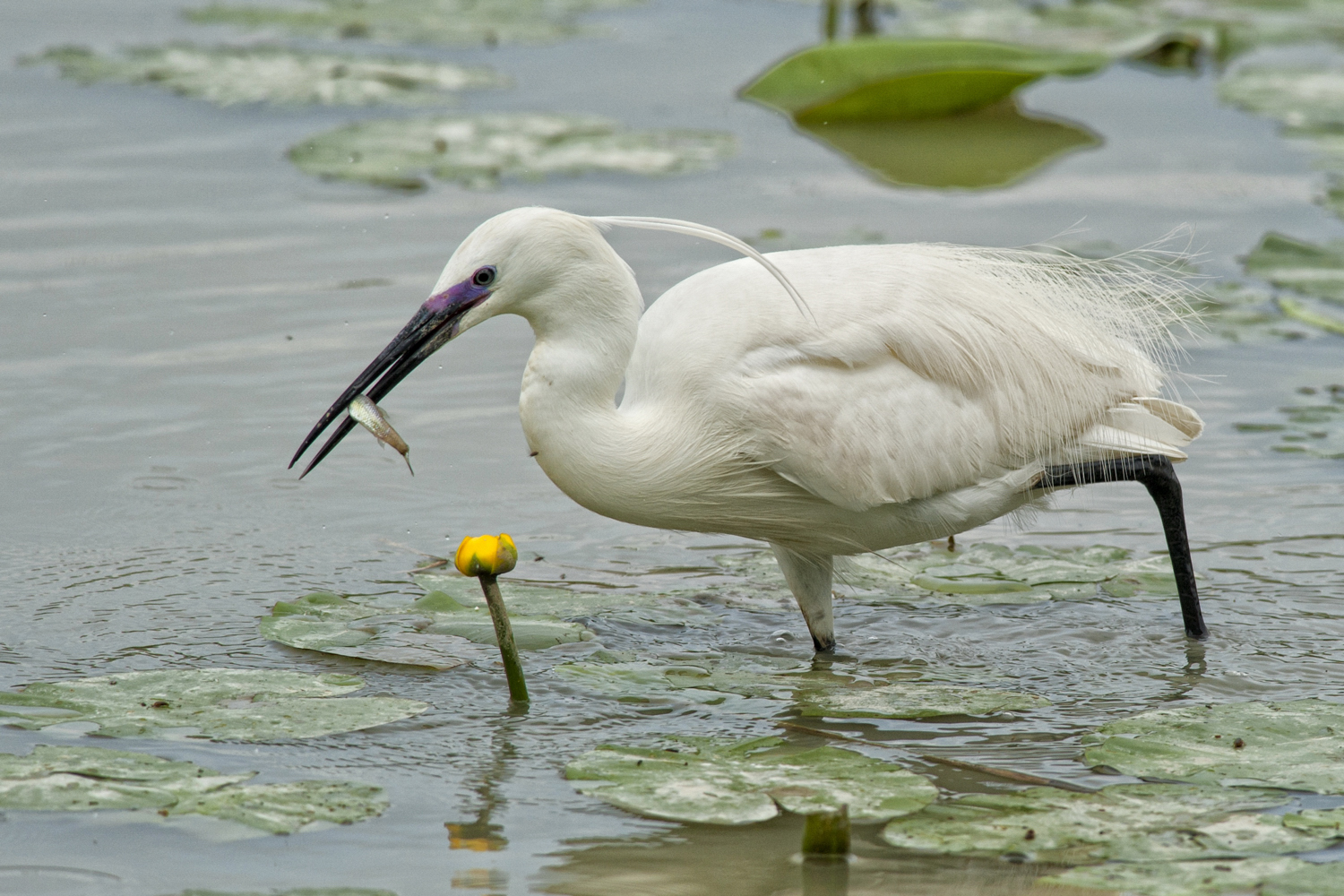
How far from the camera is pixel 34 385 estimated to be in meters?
6.50

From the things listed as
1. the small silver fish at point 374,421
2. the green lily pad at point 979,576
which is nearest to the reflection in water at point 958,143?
the green lily pad at point 979,576

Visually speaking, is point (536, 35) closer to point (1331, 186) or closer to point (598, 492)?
point (1331, 186)

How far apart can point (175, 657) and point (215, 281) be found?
345cm

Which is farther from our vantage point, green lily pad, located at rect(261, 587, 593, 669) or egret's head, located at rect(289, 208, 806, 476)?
green lily pad, located at rect(261, 587, 593, 669)

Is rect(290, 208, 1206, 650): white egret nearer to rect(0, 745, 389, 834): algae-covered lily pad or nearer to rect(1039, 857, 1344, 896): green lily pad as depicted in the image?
rect(0, 745, 389, 834): algae-covered lily pad

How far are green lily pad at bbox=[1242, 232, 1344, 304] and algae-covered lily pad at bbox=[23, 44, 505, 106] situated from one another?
15.9 ft

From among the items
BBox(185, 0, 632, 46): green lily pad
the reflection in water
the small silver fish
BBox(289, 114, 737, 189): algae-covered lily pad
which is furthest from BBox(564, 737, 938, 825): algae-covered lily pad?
BBox(185, 0, 632, 46): green lily pad

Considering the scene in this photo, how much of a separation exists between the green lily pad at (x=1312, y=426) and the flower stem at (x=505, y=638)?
3.45 meters

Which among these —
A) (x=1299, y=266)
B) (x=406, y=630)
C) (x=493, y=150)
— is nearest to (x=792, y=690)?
(x=406, y=630)

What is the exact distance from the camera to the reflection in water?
369 inches

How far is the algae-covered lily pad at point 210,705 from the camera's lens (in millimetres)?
3861

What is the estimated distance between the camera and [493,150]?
8664 mm

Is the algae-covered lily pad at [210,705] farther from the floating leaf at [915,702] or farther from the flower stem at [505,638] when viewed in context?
the floating leaf at [915,702]

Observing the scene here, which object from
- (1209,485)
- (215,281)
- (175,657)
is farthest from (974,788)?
(215,281)
